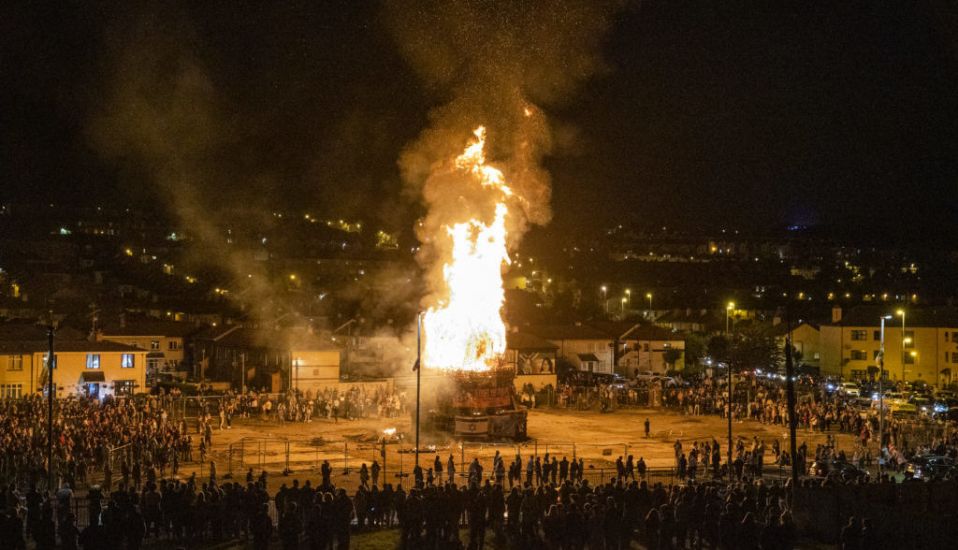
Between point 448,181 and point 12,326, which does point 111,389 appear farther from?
point 448,181

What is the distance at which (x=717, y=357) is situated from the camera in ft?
233

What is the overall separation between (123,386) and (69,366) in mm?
2942

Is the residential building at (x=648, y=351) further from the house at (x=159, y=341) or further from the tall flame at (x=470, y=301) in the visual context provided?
the house at (x=159, y=341)

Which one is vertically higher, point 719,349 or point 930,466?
point 719,349

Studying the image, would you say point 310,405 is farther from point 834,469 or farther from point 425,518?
point 425,518

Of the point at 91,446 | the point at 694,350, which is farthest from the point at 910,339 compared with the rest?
the point at 91,446

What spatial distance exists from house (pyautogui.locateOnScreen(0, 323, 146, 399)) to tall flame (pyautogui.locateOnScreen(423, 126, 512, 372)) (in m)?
17.4

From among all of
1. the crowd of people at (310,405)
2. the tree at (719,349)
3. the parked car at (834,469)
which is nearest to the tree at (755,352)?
the tree at (719,349)

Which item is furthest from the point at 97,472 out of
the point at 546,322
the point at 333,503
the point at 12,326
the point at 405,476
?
the point at 546,322

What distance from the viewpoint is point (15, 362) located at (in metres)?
44.4

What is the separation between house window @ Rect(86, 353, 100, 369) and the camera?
46312mm

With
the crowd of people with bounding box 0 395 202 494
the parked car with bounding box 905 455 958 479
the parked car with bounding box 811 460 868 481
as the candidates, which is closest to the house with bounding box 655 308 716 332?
the parked car with bounding box 905 455 958 479

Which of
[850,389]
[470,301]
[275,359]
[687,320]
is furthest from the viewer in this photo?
[687,320]

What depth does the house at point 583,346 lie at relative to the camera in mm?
63750
